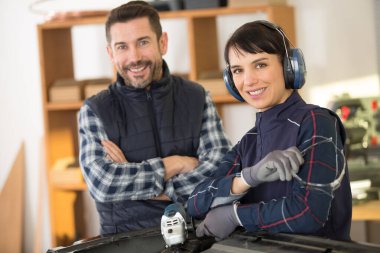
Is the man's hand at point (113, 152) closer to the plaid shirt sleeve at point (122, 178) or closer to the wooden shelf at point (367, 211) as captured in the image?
the plaid shirt sleeve at point (122, 178)

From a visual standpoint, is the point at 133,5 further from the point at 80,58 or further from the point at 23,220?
the point at 23,220

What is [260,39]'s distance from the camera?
179 cm

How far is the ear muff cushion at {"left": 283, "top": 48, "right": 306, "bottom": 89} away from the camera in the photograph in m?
1.78

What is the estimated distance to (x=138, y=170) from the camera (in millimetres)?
2445

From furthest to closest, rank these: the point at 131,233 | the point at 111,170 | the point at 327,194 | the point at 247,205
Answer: the point at 111,170 → the point at 131,233 → the point at 247,205 → the point at 327,194

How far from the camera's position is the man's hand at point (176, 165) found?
2.47 metres

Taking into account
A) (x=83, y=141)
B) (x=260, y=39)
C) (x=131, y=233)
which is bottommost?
(x=131, y=233)

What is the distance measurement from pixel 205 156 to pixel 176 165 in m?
0.14

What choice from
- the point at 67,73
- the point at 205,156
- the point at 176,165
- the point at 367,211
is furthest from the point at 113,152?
the point at 67,73

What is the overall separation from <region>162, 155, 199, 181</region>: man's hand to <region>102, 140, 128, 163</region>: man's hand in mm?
162

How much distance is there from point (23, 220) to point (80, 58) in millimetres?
1349

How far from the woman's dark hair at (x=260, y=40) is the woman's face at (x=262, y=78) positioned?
0.5 inches

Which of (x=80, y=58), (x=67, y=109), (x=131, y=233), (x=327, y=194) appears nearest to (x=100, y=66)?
(x=80, y=58)

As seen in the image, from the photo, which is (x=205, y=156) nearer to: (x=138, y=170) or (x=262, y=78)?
(x=138, y=170)
